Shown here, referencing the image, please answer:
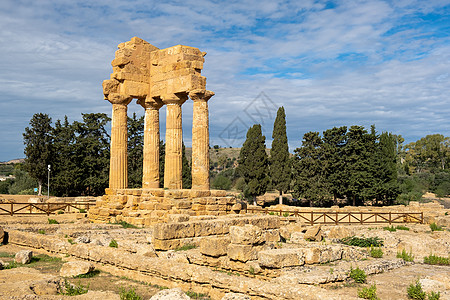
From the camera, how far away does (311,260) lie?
31.8 ft

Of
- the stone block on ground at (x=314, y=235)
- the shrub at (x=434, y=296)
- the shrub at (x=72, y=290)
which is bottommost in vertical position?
the stone block on ground at (x=314, y=235)

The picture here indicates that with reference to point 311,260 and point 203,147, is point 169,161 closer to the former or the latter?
point 203,147

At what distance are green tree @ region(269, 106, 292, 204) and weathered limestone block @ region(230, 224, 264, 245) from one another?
114 feet

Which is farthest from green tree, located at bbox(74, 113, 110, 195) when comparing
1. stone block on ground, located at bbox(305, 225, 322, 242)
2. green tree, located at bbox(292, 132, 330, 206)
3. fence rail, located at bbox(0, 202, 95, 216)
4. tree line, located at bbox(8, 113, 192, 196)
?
stone block on ground, located at bbox(305, 225, 322, 242)

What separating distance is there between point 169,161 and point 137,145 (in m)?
24.3

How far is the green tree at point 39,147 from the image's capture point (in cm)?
4488

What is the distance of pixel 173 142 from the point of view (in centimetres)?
2214

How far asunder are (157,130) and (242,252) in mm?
15386

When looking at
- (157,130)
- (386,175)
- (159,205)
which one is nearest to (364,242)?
(159,205)

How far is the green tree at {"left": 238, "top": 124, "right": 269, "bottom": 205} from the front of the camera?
44.3m

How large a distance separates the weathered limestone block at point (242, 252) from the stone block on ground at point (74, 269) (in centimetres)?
346

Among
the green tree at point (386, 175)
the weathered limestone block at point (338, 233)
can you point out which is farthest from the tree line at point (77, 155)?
the weathered limestone block at point (338, 233)

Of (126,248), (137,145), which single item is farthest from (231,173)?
(126,248)

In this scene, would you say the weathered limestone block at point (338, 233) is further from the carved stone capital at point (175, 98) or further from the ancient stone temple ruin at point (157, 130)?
the carved stone capital at point (175, 98)
